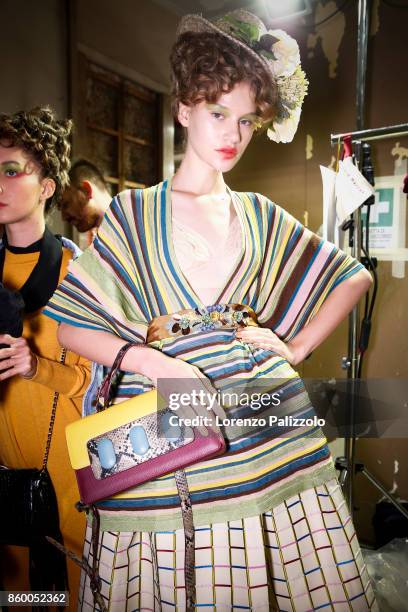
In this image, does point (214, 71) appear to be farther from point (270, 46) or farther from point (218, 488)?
point (218, 488)

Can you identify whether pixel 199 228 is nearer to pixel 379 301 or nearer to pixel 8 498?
pixel 8 498

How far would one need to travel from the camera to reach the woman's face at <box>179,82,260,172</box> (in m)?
0.94

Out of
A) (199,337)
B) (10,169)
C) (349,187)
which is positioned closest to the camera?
(199,337)

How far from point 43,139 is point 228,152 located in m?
0.59

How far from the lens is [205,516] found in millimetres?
841

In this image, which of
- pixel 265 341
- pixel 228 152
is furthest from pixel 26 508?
pixel 228 152

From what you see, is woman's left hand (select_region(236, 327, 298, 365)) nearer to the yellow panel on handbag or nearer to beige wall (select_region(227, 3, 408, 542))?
the yellow panel on handbag

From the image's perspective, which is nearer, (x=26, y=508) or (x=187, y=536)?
(x=187, y=536)

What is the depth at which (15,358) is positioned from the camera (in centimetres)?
110

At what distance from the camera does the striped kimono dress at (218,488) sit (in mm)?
842

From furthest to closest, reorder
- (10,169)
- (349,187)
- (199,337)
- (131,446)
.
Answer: (349,187)
(10,169)
(199,337)
(131,446)

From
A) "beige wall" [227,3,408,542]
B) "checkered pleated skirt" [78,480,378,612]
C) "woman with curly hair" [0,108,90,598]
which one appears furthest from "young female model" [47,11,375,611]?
"beige wall" [227,3,408,542]

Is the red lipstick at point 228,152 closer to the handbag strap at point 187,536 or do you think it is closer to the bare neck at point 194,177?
the bare neck at point 194,177

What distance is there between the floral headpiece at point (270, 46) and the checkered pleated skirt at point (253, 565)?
0.83 m
